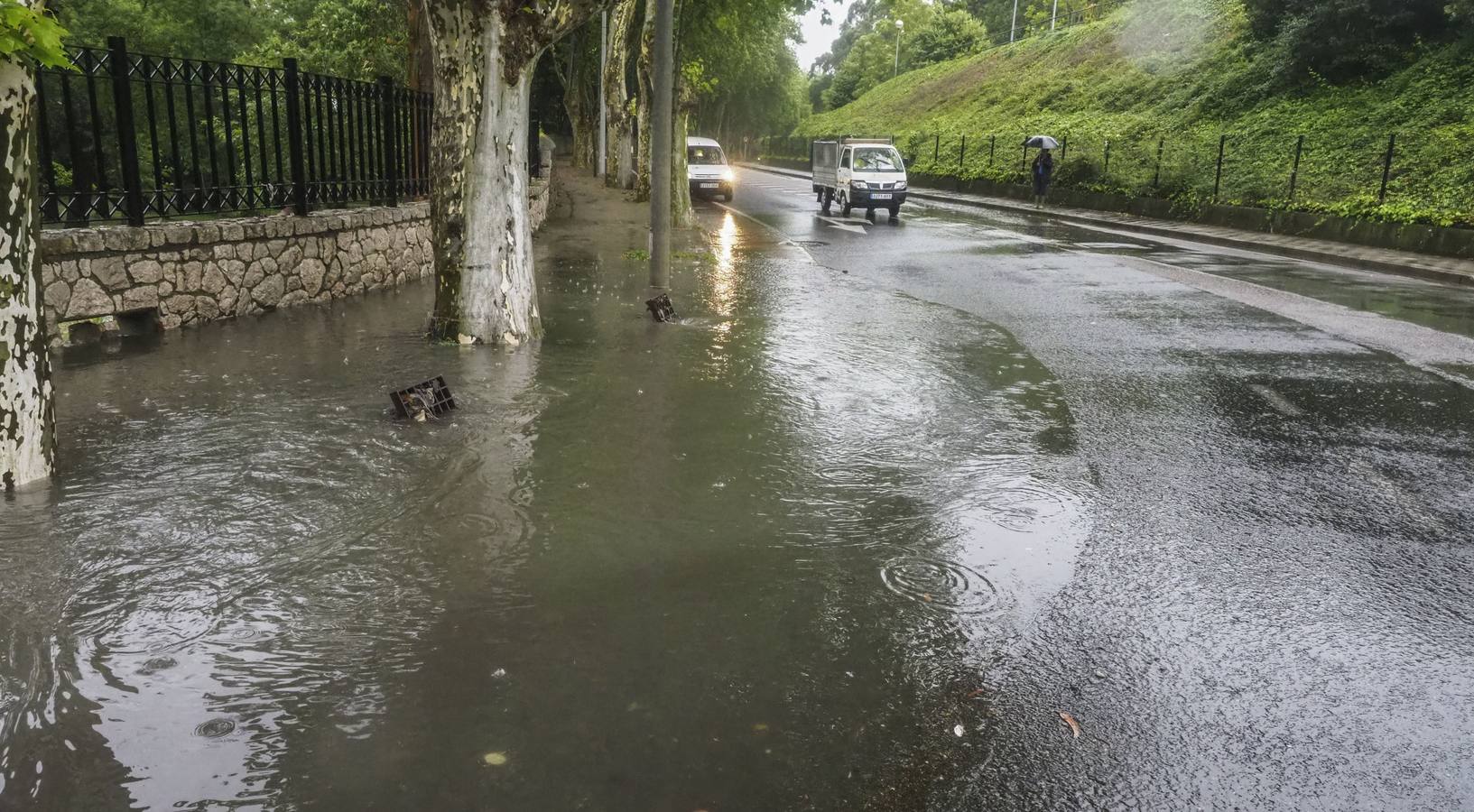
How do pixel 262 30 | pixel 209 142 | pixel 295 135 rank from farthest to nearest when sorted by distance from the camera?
pixel 262 30
pixel 295 135
pixel 209 142

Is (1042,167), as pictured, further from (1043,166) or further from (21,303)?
(21,303)

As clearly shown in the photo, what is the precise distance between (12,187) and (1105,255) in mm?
17074

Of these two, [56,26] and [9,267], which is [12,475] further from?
[56,26]

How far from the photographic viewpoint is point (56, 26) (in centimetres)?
478

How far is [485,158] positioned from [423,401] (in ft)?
9.03

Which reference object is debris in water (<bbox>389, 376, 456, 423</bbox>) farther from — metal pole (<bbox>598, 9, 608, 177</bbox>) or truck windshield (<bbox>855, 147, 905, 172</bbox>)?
metal pole (<bbox>598, 9, 608, 177</bbox>)

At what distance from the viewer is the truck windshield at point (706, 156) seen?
111ft

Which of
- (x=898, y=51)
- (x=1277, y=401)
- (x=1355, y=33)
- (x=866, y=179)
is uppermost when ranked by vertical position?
(x=898, y=51)

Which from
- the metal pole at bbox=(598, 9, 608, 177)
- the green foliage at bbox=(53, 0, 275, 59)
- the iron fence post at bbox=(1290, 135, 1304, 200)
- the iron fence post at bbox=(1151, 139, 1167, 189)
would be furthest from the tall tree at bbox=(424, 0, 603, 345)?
the green foliage at bbox=(53, 0, 275, 59)

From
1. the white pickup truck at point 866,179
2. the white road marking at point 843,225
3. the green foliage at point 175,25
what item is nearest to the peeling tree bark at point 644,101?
the white road marking at point 843,225

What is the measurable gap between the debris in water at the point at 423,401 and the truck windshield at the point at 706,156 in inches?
1087

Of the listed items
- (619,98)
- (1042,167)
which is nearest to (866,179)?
(1042,167)

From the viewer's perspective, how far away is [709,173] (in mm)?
33406

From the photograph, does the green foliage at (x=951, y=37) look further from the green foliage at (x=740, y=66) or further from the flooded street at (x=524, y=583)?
the flooded street at (x=524, y=583)
